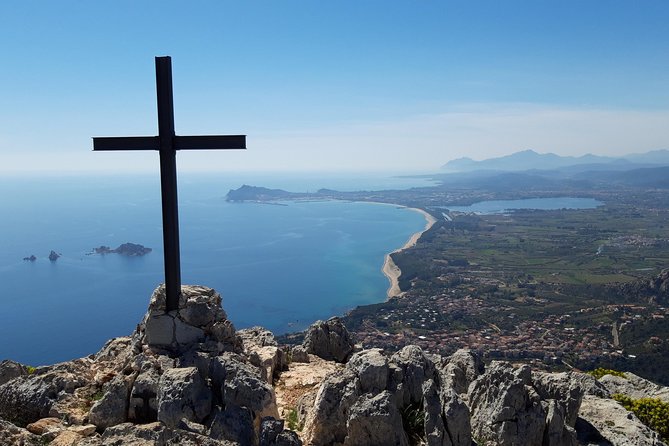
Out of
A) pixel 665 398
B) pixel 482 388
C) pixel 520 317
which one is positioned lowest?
pixel 520 317

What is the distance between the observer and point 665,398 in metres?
9.29

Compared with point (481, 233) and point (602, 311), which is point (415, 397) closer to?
point (602, 311)

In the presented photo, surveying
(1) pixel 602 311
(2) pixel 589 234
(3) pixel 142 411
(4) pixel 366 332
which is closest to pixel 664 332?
(1) pixel 602 311

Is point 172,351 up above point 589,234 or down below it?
above

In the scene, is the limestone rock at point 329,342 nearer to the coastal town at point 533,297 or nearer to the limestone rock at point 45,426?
the limestone rock at point 45,426

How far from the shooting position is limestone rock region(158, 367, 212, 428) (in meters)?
5.80

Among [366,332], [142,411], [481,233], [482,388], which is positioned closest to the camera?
[142,411]

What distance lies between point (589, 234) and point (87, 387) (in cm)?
14832

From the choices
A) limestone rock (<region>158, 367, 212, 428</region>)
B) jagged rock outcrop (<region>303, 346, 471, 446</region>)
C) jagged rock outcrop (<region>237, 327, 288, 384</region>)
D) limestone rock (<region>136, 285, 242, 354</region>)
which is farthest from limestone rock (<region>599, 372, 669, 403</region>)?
limestone rock (<region>158, 367, 212, 428</region>)

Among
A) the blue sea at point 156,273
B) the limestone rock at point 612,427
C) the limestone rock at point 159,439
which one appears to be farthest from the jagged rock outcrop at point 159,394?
the blue sea at point 156,273

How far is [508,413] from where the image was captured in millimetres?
6281

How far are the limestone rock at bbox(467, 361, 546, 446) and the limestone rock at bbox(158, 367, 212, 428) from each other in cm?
357

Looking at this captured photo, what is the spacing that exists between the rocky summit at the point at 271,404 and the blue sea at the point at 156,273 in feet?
168

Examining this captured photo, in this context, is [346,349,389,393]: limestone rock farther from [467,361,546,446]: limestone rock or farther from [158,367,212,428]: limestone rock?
[158,367,212,428]: limestone rock
